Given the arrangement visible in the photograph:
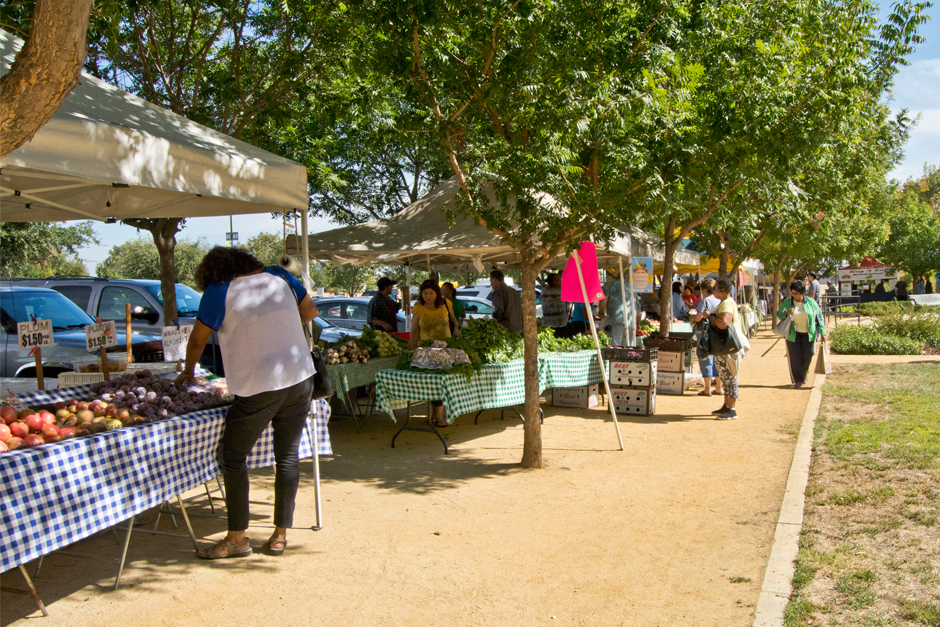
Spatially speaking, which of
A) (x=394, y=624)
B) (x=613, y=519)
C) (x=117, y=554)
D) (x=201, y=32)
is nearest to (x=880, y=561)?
(x=613, y=519)

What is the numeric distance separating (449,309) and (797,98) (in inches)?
187

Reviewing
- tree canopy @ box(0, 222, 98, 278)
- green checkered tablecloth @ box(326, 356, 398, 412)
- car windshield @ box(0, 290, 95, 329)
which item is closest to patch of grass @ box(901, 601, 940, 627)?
green checkered tablecloth @ box(326, 356, 398, 412)

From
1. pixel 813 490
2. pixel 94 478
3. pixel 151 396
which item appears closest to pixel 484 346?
pixel 813 490

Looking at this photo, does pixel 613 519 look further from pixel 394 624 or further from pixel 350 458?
pixel 350 458

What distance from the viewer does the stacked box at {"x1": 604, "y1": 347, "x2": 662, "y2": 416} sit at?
941cm

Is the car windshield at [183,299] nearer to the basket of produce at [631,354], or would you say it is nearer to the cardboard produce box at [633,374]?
the basket of produce at [631,354]

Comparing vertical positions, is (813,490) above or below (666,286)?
below

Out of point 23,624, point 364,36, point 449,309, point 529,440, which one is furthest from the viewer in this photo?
point 449,309

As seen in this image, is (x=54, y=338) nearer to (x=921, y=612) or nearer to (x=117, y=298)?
(x=117, y=298)

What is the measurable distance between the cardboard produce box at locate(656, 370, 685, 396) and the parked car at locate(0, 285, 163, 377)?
7.14 meters

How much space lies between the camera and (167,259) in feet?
30.6

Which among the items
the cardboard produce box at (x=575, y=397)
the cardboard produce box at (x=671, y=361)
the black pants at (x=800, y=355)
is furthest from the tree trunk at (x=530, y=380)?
the black pants at (x=800, y=355)

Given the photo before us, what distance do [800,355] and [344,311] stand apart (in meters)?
9.72

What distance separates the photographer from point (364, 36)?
7148 mm
